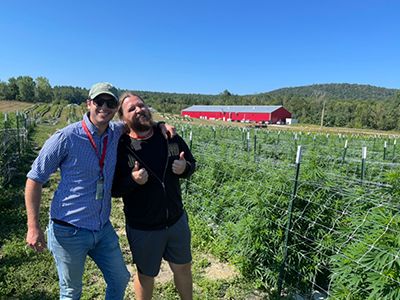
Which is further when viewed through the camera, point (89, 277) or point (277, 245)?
point (89, 277)

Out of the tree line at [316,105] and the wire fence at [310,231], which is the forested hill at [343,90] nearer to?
the tree line at [316,105]

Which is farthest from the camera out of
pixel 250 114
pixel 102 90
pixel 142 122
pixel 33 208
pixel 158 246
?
pixel 250 114

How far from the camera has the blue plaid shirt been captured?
2088 mm

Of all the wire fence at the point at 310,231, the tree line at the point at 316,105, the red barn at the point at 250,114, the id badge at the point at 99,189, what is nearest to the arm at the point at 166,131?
the id badge at the point at 99,189

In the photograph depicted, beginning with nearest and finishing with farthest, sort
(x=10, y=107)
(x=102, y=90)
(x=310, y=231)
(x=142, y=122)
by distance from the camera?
(x=102, y=90) < (x=142, y=122) < (x=310, y=231) < (x=10, y=107)

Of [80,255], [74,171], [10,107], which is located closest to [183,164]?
[74,171]

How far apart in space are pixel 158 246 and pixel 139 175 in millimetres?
666

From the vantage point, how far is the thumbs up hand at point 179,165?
246 centimetres

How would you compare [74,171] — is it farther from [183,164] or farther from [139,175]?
[183,164]

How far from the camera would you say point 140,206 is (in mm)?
2496

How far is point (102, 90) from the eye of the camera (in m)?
2.19

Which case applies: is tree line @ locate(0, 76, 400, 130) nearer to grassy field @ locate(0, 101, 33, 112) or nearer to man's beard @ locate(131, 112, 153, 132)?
grassy field @ locate(0, 101, 33, 112)

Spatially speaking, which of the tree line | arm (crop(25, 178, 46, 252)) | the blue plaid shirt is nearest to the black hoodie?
the blue plaid shirt

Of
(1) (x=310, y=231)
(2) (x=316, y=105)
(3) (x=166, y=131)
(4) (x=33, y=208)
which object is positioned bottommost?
(1) (x=310, y=231)
